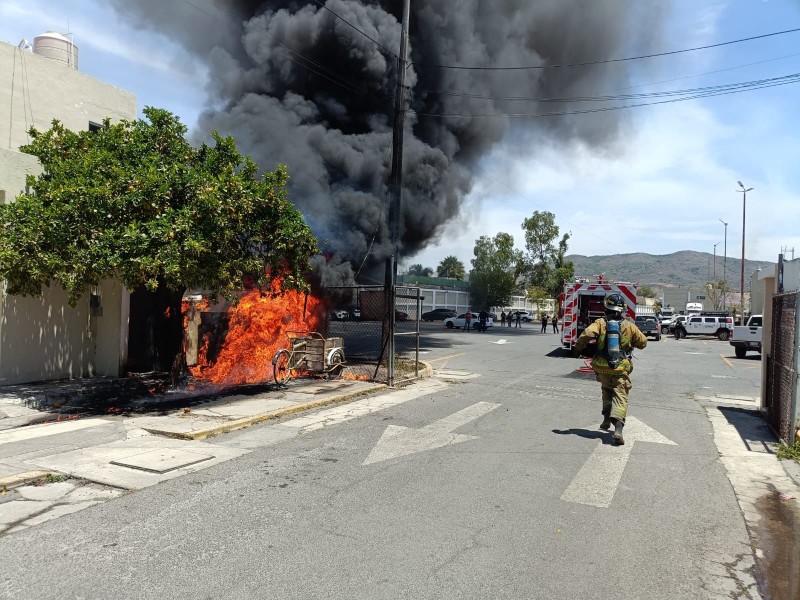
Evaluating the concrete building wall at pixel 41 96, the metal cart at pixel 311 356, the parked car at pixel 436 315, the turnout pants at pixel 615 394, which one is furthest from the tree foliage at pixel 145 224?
the parked car at pixel 436 315

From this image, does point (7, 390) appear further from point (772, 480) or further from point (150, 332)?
point (772, 480)

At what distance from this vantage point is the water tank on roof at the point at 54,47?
14.6 metres

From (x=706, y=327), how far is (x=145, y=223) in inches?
1421

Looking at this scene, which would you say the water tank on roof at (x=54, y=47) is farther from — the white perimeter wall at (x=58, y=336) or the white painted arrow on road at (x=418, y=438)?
the white painted arrow on road at (x=418, y=438)

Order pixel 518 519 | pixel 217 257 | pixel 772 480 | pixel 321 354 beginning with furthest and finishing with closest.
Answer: pixel 321 354
pixel 217 257
pixel 772 480
pixel 518 519

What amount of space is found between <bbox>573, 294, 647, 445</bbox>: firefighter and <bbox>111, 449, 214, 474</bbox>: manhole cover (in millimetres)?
4413

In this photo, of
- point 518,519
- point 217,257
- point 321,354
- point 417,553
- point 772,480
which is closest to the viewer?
point 417,553

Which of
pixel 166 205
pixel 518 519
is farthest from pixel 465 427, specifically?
pixel 166 205

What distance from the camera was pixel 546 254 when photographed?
5206cm

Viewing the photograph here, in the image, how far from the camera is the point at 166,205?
787 centimetres

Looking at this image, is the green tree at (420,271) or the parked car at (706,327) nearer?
the parked car at (706,327)

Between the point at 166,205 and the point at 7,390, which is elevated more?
the point at 166,205

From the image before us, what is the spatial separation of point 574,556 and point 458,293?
159ft

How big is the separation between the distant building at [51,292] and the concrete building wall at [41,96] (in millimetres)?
18
